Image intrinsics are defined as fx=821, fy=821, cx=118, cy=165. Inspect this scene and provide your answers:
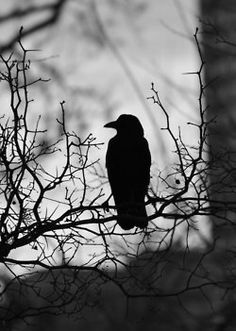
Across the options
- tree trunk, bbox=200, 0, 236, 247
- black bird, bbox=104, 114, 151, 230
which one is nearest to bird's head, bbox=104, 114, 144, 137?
black bird, bbox=104, 114, 151, 230

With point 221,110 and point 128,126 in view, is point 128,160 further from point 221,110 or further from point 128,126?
point 221,110

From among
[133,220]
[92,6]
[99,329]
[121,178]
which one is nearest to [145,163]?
[121,178]

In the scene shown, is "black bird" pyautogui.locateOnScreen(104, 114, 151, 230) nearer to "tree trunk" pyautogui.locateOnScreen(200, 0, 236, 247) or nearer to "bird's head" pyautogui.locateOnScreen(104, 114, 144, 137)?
"bird's head" pyautogui.locateOnScreen(104, 114, 144, 137)

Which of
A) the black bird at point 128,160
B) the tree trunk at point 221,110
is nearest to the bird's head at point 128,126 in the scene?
the black bird at point 128,160

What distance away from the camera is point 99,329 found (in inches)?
773

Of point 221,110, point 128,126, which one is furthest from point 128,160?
point 221,110

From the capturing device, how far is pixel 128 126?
8086mm

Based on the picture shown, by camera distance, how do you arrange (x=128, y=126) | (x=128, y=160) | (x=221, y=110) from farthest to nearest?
1. (x=221, y=110)
2. (x=128, y=126)
3. (x=128, y=160)

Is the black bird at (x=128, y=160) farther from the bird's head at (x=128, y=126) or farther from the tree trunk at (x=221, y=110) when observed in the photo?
the tree trunk at (x=221, y=110)

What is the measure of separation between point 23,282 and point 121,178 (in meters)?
2.47

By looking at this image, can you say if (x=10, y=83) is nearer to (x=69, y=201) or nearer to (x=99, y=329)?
(x=69, y=201)

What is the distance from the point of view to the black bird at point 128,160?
7.93 meters

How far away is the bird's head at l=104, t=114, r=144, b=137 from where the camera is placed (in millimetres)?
8078

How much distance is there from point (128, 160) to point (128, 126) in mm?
374
